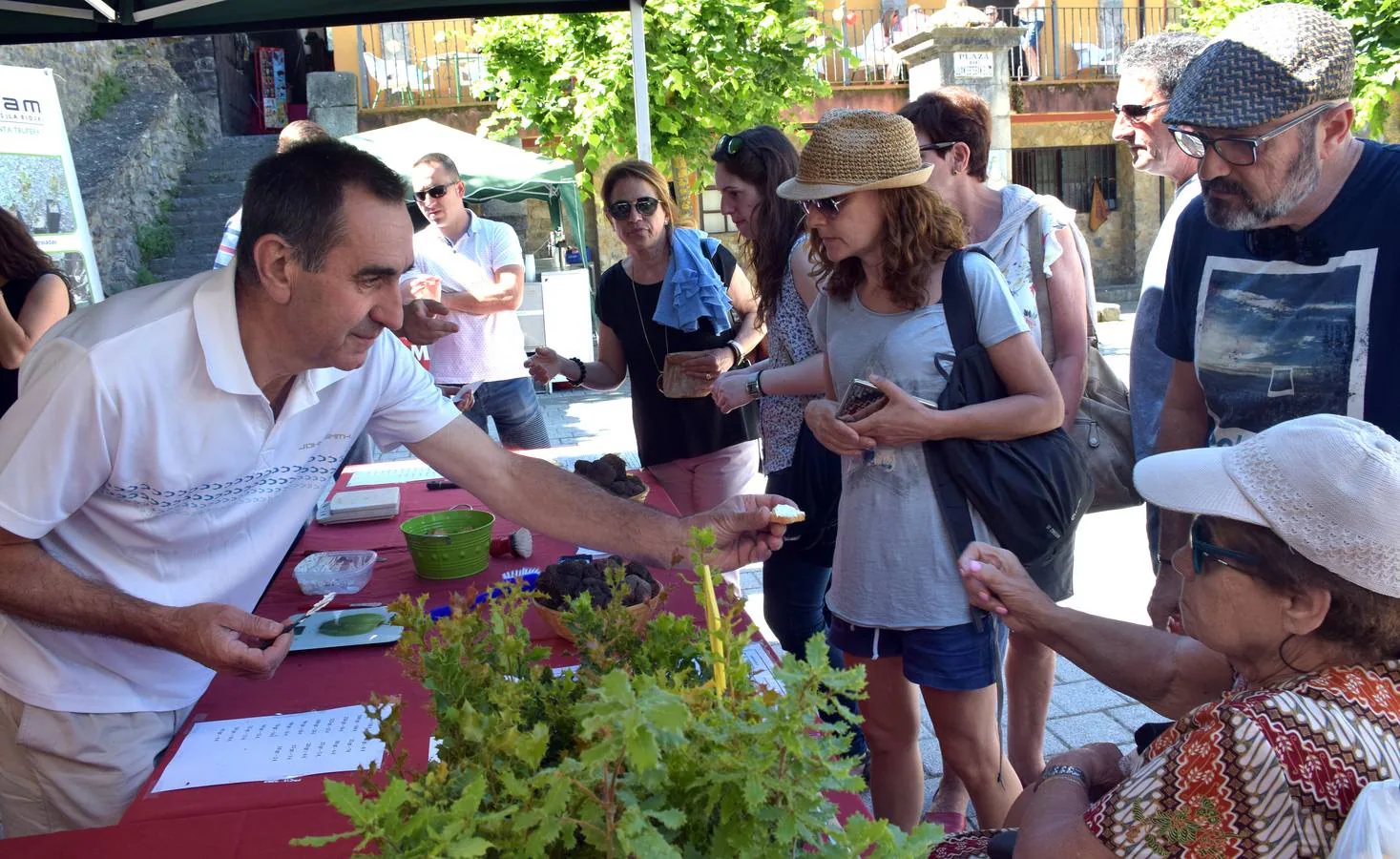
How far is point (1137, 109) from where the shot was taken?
3143mm

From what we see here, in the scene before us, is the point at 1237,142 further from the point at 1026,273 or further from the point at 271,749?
the point at 271,749

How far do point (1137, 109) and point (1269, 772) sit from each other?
90.1 inches

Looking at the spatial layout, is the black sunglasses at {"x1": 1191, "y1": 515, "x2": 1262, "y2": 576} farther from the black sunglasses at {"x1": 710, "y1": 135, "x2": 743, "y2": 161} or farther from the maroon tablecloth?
the black sunglasses at {"x1": 710, "y1": 135, "x2": 743, "y2": 161}

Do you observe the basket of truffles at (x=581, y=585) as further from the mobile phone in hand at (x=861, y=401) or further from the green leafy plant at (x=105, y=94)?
the green leafy plant at (x=105, y=94)

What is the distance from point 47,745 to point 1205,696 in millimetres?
2165

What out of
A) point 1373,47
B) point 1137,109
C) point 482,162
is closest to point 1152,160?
point 1137,109

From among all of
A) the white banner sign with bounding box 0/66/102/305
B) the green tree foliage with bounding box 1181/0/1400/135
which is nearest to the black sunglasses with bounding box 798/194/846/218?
the white banner sign with bounding box 0/66/102/305

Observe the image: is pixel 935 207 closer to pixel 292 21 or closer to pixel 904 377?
pixel 904 377

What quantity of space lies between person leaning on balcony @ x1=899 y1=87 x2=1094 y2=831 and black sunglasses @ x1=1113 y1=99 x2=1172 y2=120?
12.6 inches

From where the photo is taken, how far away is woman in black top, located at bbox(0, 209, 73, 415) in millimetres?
3924

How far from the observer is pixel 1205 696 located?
1.99 meters

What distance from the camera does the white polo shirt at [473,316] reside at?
5.17m

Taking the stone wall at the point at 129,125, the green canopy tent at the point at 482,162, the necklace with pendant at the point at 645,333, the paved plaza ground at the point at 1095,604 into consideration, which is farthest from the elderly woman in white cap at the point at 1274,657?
the stone wall at the point at 129,125

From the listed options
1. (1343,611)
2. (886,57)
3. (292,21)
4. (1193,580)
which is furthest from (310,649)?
(886,57)
